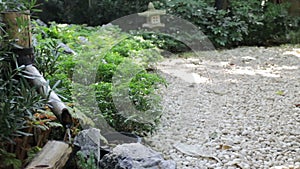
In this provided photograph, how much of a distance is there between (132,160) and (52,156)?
40cm

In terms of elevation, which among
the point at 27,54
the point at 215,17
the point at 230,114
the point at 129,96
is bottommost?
the point at 230,114

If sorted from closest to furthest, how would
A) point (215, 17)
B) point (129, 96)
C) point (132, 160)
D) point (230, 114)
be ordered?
1. point (132, 160)
2. point (129, 96)
3. point (230, 114)
4. point (215, 17)

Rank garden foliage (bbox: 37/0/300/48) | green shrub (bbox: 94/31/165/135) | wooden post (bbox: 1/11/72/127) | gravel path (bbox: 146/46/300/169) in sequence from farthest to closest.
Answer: garden foliage (bbox: 37/0/300/48)
green shrub (bbox: 94/31/165/135)
gravel path (bbox: 146/46/300/169)
wooden post (bbox: 1/11/72/127)

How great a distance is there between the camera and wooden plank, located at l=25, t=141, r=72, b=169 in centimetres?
183

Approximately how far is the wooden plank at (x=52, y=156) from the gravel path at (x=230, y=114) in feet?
2.47

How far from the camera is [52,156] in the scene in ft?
6.21

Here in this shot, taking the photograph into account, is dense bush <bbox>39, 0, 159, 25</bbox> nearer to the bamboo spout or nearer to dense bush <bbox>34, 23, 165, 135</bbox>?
dense bush <bbox>34, 23, 165, 135</bbox>

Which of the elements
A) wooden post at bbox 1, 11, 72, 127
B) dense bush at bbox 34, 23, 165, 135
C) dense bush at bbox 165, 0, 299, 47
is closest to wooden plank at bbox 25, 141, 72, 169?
wooden post at bbox 1, 11, 72, 127

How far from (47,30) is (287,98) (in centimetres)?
281

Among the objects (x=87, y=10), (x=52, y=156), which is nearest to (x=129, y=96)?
(x=52, y=156)

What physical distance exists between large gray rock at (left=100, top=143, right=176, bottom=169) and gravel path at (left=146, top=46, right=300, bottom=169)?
1.26 feet

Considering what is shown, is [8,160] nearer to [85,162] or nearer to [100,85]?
[85,162]

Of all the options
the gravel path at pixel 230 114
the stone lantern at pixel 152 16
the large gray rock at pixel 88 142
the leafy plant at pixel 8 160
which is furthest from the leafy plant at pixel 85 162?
the stone lantern at pixel 152 16

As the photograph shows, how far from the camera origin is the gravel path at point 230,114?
98.1 inches
